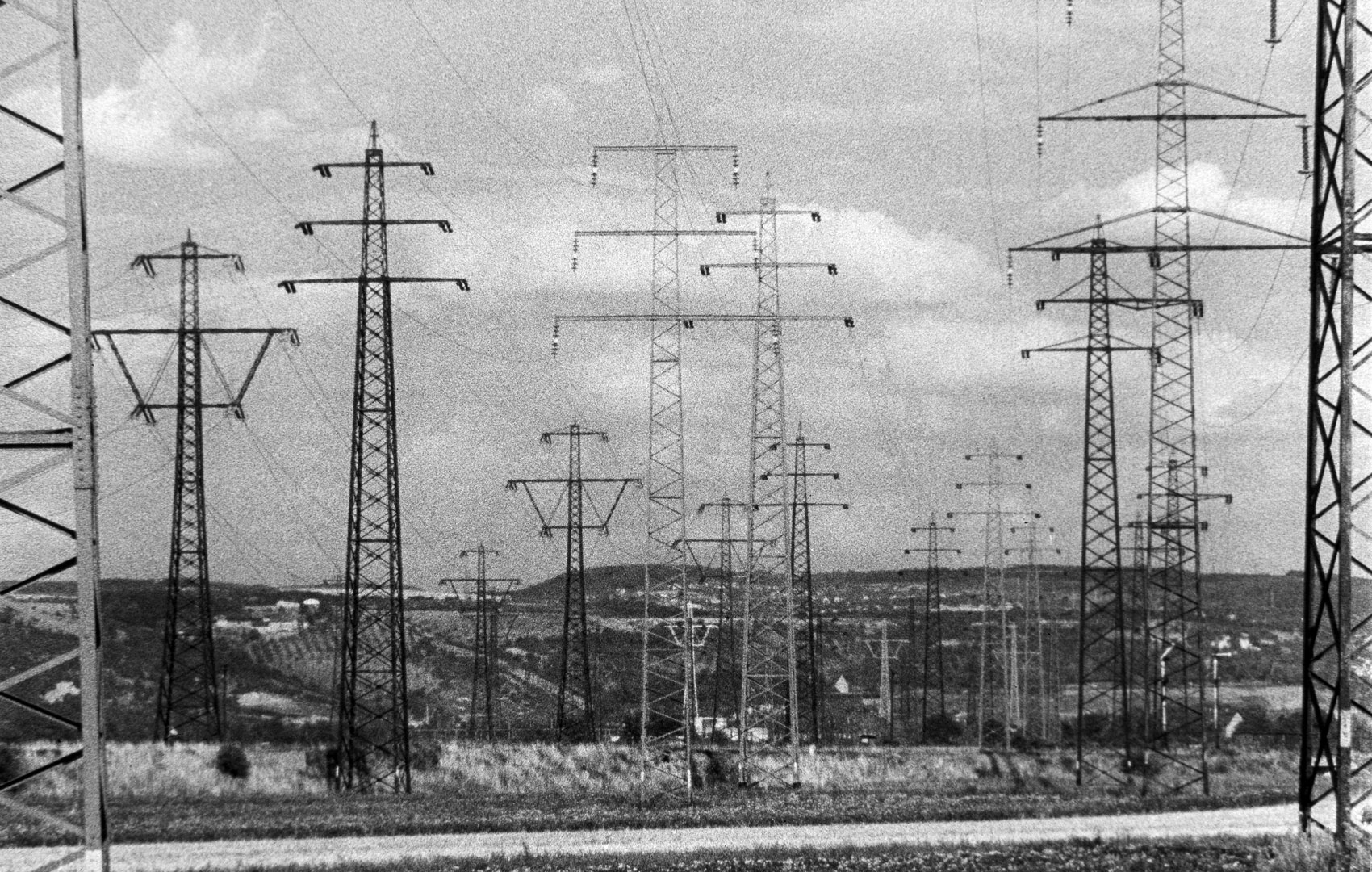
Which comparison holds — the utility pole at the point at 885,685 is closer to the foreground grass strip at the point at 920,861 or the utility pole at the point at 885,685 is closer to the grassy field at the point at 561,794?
the grassy field at the point at 561,794

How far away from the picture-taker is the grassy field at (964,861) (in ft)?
86.1

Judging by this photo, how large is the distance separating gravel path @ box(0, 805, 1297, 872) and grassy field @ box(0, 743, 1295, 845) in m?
1.28

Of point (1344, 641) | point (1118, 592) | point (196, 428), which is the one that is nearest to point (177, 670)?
point (196, 428)

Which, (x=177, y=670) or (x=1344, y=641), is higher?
(x=1344, y=641)

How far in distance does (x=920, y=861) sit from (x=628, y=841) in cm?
700

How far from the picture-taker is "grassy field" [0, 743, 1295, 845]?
36.1 m

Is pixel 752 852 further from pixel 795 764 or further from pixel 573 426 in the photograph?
pixel 573 426

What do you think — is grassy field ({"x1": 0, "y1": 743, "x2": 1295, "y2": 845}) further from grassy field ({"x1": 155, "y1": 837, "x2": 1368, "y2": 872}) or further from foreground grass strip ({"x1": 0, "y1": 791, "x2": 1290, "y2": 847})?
grassy field ({"x1": 155, "y1": 837, "x2": 1368, "y2": 872})

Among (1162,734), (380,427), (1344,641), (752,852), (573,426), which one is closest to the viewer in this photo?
(1344,641)

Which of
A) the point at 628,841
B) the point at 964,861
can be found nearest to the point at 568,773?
the point at 628,841

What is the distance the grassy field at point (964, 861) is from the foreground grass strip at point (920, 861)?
0.01 m

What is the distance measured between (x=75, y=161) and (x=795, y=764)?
36506mm

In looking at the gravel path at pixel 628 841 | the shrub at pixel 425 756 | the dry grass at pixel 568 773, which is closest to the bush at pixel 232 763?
the dry grass at pixel 568 773

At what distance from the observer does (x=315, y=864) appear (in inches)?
1076
